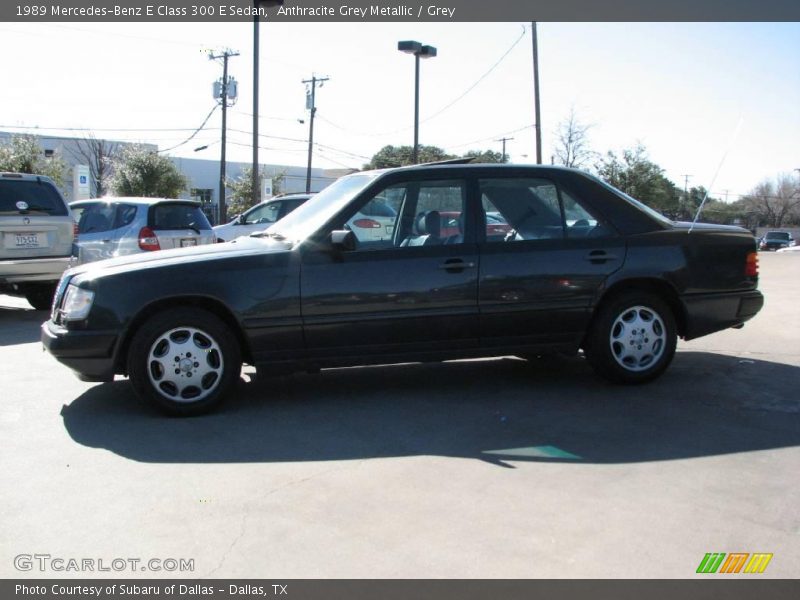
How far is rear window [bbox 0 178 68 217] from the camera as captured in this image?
9.58 meters

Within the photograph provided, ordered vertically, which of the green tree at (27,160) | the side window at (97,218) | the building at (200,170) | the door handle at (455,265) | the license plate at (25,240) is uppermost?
the building at (200,170)

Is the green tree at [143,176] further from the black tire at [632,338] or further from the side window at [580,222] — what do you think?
the black tire at [632,338]

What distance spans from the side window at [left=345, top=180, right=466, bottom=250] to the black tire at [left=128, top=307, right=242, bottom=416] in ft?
3.94

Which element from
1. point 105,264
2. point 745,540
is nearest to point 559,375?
point 745,540

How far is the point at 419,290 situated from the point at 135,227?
694 centimetres

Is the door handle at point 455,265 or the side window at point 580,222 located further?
the side window at point 580,222

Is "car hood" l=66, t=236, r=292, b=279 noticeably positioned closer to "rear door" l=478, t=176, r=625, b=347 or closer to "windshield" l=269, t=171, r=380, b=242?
"windshield" l=269, t=171, r=380, b=242

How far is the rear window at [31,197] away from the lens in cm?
958

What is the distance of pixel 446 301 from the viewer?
212 inches

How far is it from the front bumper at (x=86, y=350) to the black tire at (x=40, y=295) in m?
6.11

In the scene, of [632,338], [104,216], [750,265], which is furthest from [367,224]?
[104,216]

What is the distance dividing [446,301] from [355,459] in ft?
5.00

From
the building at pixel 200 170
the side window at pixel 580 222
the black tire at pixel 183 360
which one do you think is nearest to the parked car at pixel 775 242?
the building at pixel 200 170
